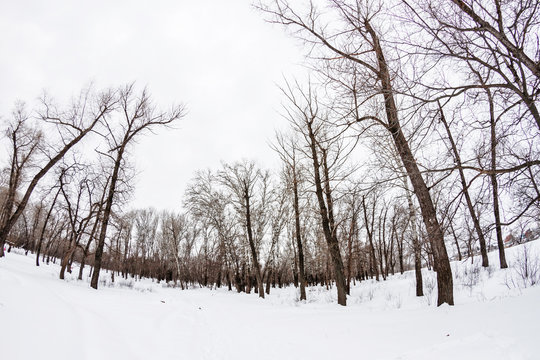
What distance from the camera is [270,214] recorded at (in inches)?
853

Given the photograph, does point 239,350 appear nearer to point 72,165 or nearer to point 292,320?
point 292,320

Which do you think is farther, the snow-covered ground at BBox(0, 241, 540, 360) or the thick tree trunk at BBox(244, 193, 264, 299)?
the thick tree trunk at BBox(244, 193, 264, 299)

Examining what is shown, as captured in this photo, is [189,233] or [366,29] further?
[189,233]

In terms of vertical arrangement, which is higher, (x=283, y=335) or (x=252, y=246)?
(x=252, y=246)

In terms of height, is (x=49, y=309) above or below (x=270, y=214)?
below

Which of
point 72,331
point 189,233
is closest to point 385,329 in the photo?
point 72,331

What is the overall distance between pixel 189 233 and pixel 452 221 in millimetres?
44322

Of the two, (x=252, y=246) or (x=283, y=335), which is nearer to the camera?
(x=283, y=335)

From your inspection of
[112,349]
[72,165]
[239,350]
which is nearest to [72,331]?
[112,349]

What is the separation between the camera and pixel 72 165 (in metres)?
15.7

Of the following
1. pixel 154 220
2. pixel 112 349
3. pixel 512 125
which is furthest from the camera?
pixel 154 220

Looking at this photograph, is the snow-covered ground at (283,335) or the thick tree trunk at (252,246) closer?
the snow-covered ground at (283,335)

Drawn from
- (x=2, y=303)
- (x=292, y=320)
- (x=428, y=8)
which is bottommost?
(x=292, y=320)

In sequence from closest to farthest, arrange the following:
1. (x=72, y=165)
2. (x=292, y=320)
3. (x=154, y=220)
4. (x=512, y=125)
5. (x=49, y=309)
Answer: (x=512, y=125) → (x=49, y=309) → (x=292, y=320) → (x=72, y=165) → (x=154, y=220)
